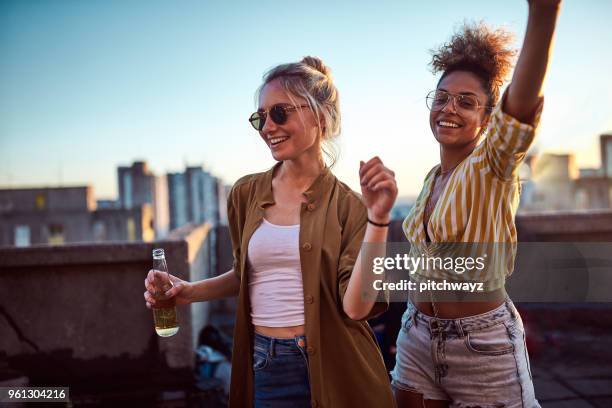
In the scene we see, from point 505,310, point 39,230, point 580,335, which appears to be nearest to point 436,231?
point 505,310

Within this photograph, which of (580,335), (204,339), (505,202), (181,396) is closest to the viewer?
(505,202)

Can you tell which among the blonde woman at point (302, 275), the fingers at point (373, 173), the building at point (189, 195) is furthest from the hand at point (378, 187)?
the building at point (189, 195)

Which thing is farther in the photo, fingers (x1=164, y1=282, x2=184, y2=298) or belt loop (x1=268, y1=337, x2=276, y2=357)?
fingers (x1=164, y1=282, x2=184, y2=298)

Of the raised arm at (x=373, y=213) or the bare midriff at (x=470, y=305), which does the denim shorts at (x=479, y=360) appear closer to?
the bare midriff at (x=470, y=305)

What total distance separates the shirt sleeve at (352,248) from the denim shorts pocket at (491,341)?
1.19 feet

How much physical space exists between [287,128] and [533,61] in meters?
0.87

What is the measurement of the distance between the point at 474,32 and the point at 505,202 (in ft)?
2.37

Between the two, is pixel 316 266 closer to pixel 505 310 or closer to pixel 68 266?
pixel 505 310

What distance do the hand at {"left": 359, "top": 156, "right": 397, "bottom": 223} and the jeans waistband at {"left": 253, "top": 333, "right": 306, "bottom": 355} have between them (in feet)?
2.00

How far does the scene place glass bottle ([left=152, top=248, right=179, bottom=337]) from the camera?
2.13m

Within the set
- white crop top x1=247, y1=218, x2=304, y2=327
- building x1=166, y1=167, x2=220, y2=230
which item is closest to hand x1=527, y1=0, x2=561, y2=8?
white crop top x1=247, y1=218, x2=304, y2=327

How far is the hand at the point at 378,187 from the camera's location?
4.90 ft

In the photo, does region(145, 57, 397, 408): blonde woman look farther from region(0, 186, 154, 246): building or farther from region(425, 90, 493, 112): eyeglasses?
region(0, 186, 154, 246): building

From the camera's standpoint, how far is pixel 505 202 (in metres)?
1.85
